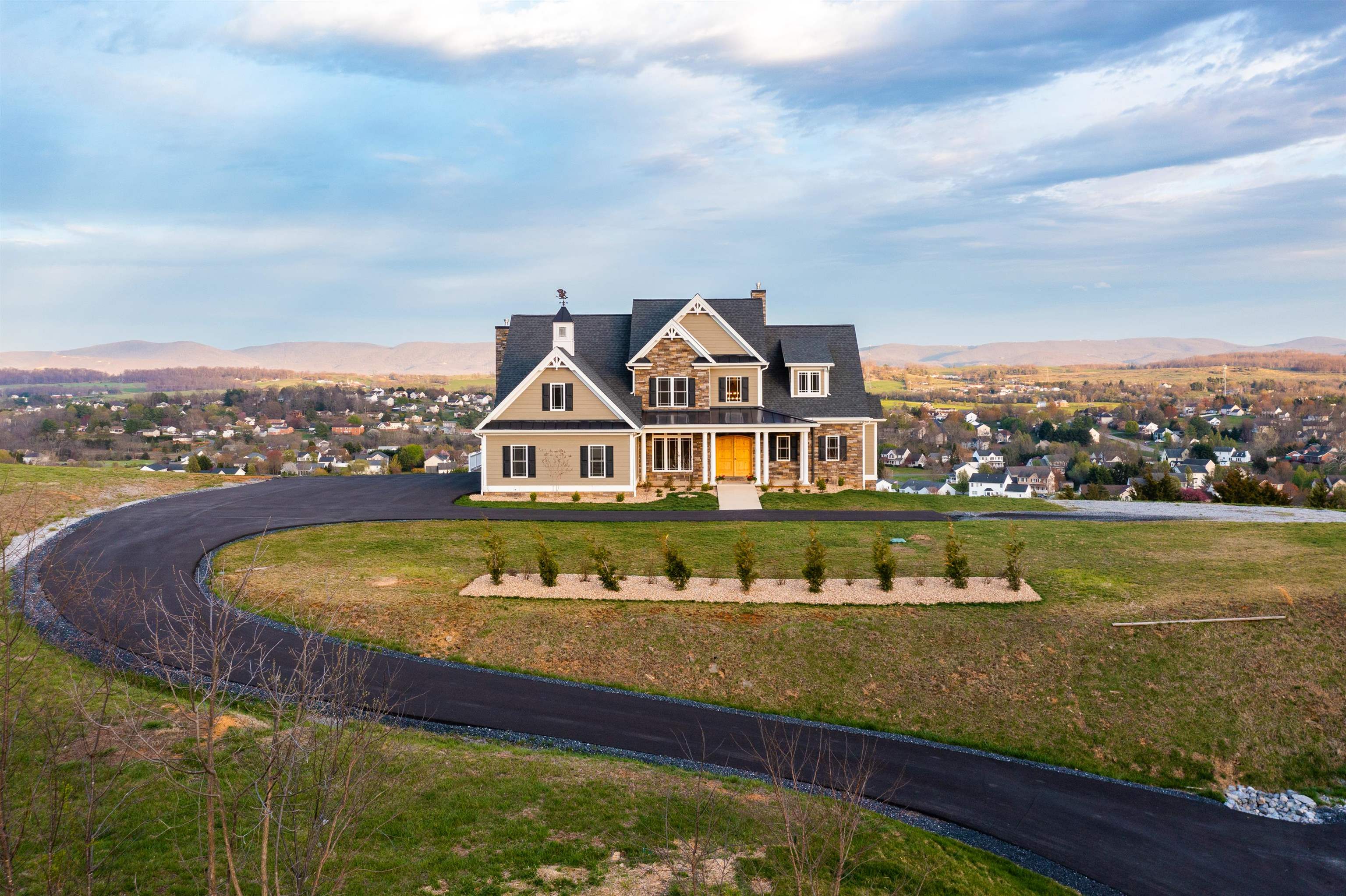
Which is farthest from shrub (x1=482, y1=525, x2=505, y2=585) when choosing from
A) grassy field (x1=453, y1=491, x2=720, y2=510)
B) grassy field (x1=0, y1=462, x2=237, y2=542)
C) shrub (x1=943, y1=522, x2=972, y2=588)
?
grassy field (x1=0, y1=462, x2=237, y2=542)

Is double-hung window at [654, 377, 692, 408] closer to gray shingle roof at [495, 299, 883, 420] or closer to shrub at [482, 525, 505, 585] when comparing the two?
gray shingle roof at [495, 299, 883, 420]

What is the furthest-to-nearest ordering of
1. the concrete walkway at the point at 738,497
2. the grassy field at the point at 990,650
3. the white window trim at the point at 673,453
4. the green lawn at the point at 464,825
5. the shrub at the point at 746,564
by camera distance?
1. the white window trim at the point at 673,453
2. the concrete walkway at the point at 738,497
3. the shrub at the point at 746,564
4. the grassy field at the point at 990,650
5. the green lawn at the point at 464,825

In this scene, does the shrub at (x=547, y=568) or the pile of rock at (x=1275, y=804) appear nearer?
the pile of rock at (x=1275, y=804)

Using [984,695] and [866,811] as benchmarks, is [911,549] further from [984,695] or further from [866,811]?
[866,811]

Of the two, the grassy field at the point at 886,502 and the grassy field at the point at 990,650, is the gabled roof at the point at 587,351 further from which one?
the grassy field at the point at 990,650

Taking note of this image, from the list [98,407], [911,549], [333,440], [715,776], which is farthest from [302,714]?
[98,407]

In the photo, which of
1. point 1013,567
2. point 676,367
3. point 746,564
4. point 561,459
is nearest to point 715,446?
point 676,367

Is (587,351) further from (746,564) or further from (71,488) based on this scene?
(71,488)

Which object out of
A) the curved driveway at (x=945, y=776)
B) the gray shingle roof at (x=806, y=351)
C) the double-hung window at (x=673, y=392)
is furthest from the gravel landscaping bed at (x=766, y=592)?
the gray shingle roof at (x=806, y=351)
